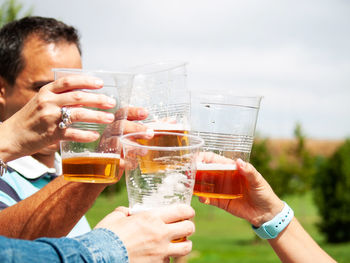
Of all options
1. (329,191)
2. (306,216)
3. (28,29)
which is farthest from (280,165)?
(28,29)

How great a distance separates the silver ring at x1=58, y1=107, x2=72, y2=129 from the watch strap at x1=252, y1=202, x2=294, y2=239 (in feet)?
4.26

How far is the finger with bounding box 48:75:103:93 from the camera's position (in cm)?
167

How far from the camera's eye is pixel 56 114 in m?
1.68

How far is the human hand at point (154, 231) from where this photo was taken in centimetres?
142

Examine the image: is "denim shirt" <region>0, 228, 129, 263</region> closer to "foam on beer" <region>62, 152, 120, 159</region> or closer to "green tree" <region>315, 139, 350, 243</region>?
"foam on beer" <region>62, 152, 120, 159</region>

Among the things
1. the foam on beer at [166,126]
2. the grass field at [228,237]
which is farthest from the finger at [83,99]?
the grass field at [228,237]

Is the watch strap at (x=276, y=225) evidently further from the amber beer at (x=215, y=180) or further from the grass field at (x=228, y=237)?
the grass field at (x=228, y=237)

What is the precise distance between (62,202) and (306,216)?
3593cm

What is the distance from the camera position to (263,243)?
2628 cm

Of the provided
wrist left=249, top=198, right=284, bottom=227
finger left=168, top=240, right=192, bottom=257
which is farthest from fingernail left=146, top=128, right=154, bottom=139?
wrist left=249, top=198, right=284, bottom=227

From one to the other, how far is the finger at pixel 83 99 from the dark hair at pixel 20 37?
1.64 metres

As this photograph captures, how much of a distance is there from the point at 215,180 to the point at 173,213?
18.2 inches

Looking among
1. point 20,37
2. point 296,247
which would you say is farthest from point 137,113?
point 20,37

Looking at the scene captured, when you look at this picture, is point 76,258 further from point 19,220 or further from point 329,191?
point 329,191
